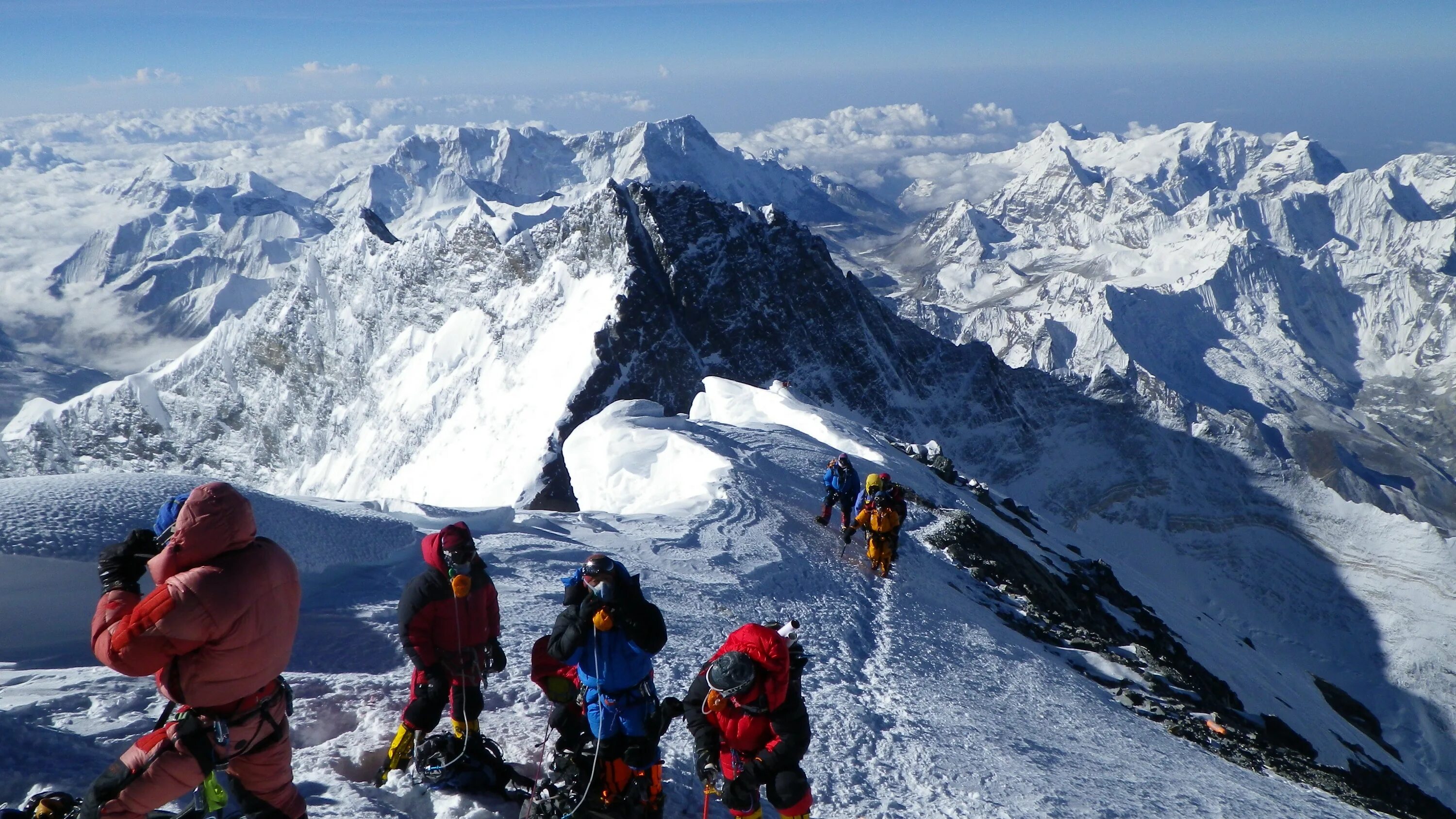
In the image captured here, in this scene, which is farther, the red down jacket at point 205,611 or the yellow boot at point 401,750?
the yellow boot at point 401,750

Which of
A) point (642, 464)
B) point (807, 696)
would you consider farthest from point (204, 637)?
point (642, 464)

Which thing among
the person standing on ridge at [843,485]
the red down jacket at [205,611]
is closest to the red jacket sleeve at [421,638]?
the red down jacket at [205,611]

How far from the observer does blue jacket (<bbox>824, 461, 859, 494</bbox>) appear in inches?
739

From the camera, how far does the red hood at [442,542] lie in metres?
6.30

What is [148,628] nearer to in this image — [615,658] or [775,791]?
[615,658]

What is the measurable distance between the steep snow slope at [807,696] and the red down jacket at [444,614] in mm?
1055

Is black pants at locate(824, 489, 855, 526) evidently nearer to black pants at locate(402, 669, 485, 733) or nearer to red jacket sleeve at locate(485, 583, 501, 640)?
red jacket sleeve at locate(485, 583, 501, 640)

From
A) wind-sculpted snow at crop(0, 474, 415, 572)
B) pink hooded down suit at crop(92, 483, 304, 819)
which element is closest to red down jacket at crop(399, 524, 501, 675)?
pink hooded down suit at crop(92, 483, 304, 819)

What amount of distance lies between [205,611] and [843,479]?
15623 mm

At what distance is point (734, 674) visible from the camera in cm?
568

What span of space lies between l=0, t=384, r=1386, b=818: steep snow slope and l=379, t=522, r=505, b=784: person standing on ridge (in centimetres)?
52

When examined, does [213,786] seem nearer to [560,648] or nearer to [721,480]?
[560,648]

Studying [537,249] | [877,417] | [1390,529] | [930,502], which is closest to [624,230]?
[537,249]

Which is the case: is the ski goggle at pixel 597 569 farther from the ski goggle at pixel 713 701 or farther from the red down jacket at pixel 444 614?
the ski goggle at pixel 713 701
